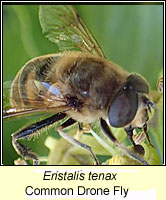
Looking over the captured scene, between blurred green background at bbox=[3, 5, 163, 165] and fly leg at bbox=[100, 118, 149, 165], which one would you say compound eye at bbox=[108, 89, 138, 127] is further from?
blurred green background at bbox=[3, 5, 163, 165]

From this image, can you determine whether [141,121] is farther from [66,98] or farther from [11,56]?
[11,56]

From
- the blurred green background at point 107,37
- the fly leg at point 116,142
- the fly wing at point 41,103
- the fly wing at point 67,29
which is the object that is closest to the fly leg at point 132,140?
the fly leg at point 116,142

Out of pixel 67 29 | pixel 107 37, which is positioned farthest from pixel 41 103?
pixel 107 37

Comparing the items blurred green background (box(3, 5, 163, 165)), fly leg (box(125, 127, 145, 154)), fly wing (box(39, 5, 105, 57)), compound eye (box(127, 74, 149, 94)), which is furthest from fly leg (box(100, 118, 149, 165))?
blurred green background (box(3, 5, 163, 165))

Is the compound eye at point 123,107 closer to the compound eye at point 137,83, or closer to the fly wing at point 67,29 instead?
the compound eye at point 137,83
